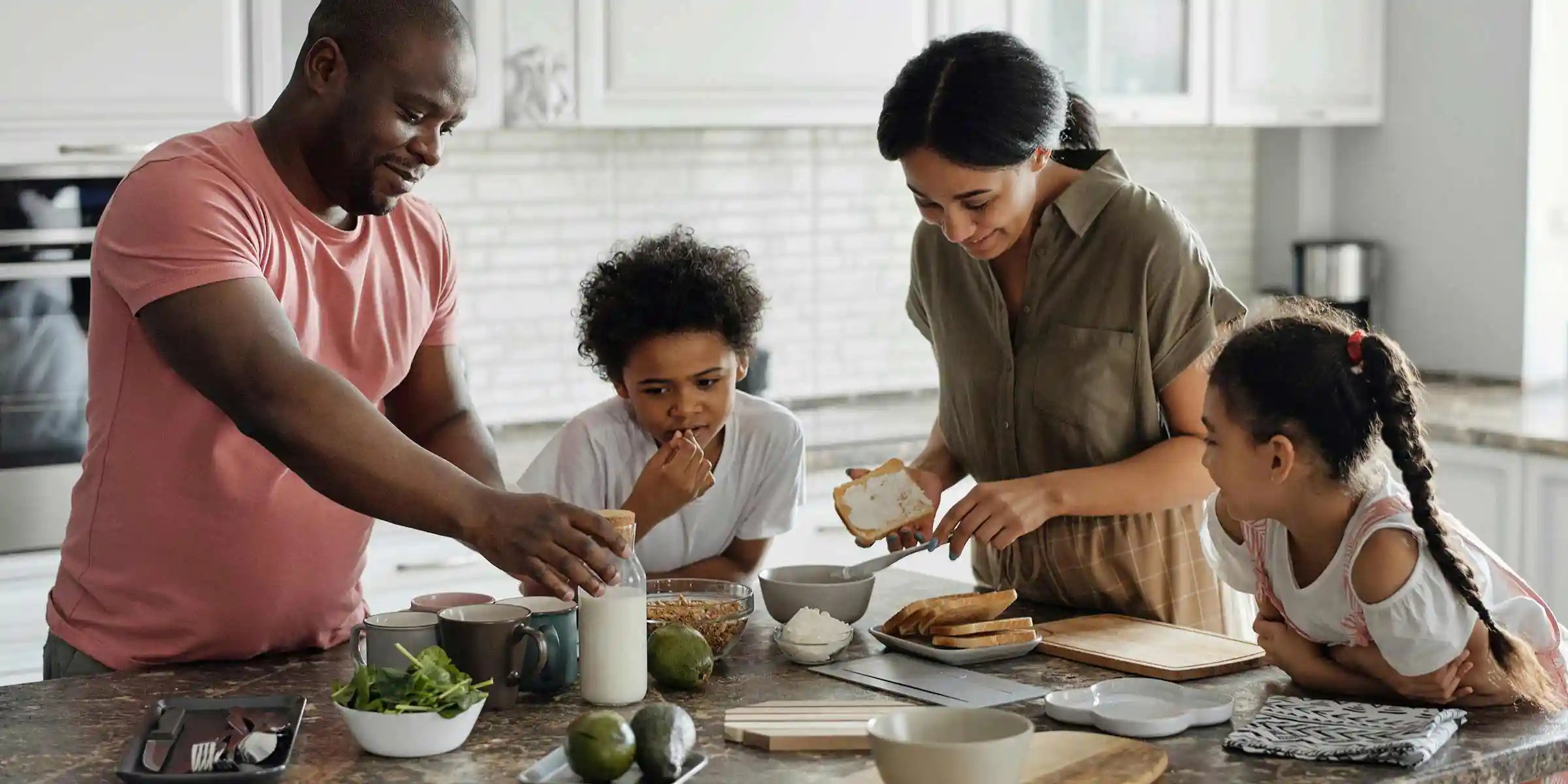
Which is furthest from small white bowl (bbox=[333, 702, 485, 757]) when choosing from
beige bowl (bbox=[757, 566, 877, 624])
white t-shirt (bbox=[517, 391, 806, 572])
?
white t-shirt (bbox=[517, 391, 806, 572])

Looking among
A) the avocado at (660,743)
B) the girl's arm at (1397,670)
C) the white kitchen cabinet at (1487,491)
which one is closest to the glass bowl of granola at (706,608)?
the avocado at (660,743)

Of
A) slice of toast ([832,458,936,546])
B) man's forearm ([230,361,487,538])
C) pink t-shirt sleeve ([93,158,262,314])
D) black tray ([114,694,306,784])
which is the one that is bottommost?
black tray ([114,694,306,784])

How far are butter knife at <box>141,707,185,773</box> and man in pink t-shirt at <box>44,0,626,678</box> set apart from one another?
0.89 ft

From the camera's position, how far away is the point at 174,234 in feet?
6.12

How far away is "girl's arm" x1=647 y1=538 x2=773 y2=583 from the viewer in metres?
2.52

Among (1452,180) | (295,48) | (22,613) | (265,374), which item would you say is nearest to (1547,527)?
(1452,180)

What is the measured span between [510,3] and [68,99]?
90 centimetres

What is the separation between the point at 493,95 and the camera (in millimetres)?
3662

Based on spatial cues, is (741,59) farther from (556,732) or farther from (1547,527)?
(556,732)

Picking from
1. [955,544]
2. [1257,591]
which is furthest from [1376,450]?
[955,544]

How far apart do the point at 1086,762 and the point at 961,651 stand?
0.39 meters

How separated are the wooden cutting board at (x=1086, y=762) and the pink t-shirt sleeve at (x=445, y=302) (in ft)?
3.15

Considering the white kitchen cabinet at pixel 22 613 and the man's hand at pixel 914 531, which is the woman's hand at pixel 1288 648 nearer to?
the man's hand at pixel 914 531

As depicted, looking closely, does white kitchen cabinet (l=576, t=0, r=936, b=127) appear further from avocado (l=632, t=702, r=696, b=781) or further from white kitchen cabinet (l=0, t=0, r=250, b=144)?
avocado (l=632, t=702, r=696, b=781)
